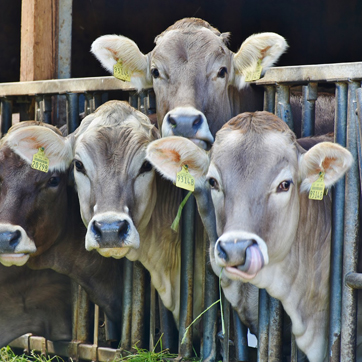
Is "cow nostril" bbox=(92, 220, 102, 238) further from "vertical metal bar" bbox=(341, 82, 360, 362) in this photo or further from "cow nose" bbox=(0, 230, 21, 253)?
"vertical metal bar" bbox=(341, 82, 360, 362)

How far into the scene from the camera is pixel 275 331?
4246 mm

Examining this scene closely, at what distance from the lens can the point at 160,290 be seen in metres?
4.91

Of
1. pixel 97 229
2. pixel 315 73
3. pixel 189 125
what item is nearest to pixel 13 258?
pixel 97 229

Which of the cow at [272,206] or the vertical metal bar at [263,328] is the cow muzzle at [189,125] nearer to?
the cow at [272,206]

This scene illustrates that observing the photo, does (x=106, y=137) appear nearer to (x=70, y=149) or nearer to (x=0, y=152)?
(x=70, y=149)

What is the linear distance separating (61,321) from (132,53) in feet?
7.63

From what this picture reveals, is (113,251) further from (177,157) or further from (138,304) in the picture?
(138,304)

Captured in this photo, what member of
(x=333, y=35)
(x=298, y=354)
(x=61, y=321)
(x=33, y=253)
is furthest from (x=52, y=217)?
(x=333, y=35)

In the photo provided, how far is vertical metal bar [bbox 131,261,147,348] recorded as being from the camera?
511cm

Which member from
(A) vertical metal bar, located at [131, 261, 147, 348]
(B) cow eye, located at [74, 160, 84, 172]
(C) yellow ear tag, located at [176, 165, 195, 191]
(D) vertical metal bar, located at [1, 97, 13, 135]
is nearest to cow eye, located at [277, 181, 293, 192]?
(C) yellow ear tag, located at [176, 165, 195, 191]

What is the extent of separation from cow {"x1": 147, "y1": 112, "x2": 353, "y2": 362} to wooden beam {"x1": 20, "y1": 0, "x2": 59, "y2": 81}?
8.46ft

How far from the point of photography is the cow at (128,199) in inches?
162

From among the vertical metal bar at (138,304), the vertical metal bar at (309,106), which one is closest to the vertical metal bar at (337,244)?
the vertical metal bar at (309,106)

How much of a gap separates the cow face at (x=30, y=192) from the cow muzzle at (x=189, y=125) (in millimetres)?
940
